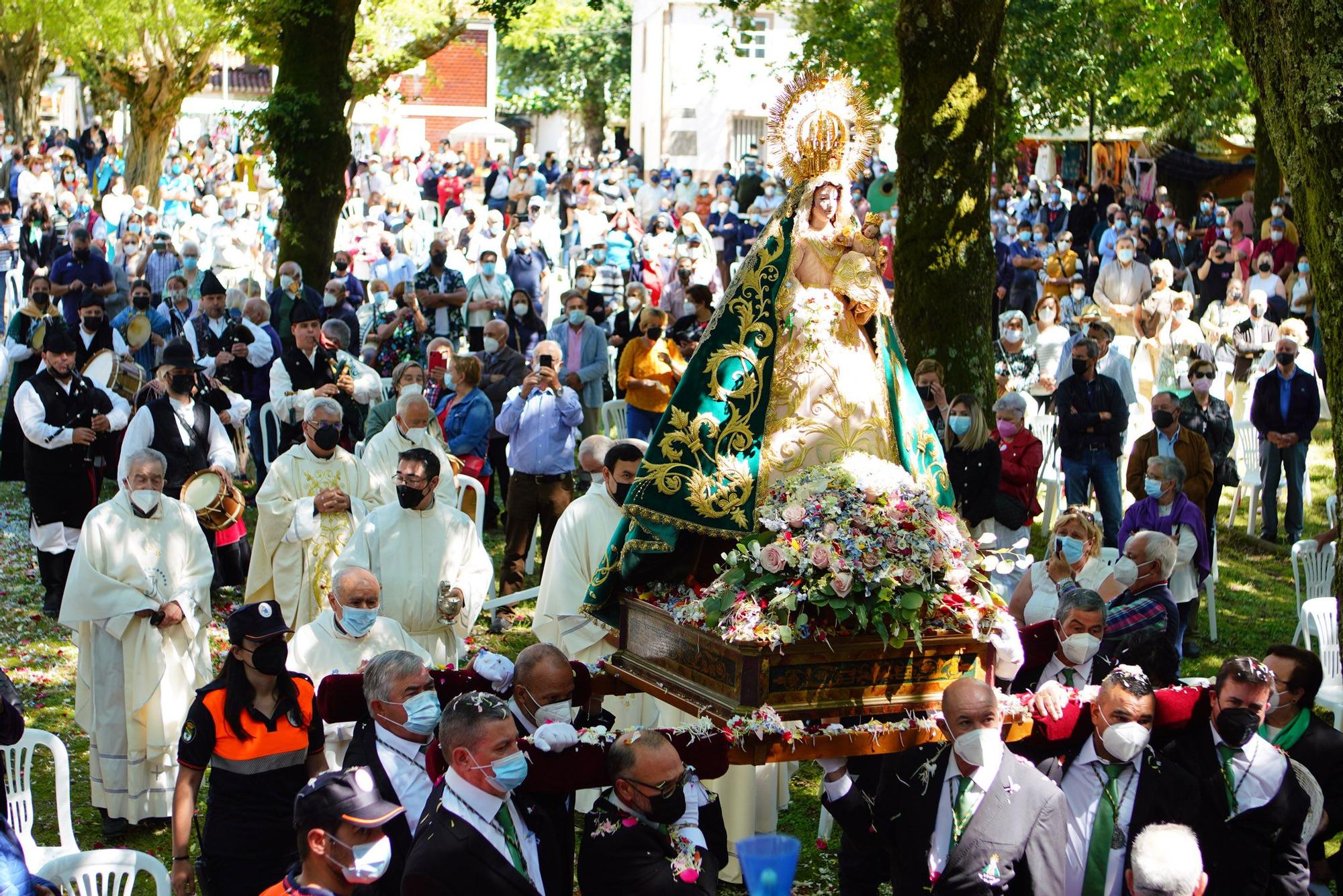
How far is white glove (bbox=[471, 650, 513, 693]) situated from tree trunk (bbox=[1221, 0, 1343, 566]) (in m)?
3.46

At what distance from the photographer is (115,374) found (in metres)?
13.3

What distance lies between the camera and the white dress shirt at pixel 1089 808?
18.4ft

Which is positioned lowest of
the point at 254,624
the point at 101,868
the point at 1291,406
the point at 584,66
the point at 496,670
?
the point at 101,868

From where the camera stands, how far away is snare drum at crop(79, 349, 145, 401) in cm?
1325

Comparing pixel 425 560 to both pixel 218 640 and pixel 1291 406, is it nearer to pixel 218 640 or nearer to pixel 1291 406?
pixel 218 640

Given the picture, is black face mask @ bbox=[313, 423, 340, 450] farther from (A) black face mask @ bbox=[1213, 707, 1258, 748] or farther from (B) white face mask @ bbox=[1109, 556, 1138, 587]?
(A) black face mask @ bbox=[1213, 707, 1258, 748]

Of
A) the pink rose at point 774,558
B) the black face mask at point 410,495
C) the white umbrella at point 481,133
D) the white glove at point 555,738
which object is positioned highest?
the white umbrella at point 481,133

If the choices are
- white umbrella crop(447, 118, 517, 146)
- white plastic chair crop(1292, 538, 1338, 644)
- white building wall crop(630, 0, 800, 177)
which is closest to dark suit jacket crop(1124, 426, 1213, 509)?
white plastic chair crop(1292, 538, 1338, 644)

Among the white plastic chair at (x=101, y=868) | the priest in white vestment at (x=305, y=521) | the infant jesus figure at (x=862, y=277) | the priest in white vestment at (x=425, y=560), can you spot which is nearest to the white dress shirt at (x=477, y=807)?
the white plastic chair at (x=101, y=868)

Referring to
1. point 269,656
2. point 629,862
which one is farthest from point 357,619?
point 629,862

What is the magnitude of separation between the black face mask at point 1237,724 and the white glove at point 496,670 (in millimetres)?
2618

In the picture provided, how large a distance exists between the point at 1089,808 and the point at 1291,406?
9.42 metres

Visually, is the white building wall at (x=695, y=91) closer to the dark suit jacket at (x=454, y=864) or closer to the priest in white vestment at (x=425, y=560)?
the priest in white vestment at (x=425, y=560)

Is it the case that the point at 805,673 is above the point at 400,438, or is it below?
below
